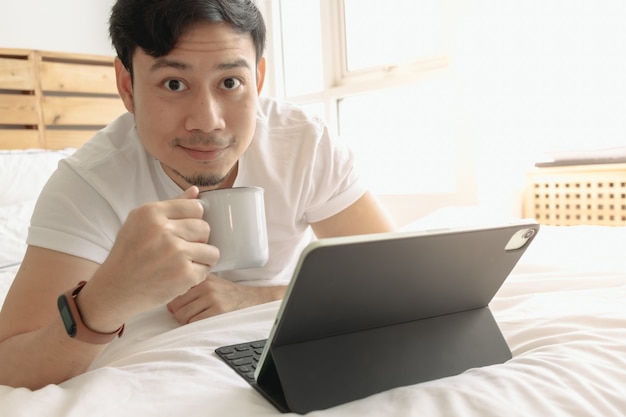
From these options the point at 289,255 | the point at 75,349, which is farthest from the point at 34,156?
the point at 75,349

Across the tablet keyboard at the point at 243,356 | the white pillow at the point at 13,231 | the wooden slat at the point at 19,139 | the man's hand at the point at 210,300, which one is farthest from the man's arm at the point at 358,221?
the wooden slat at the point at 19,139

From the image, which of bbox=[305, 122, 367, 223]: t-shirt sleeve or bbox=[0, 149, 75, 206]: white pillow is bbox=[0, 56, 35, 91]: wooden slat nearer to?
bbox=[0, 149, 75, 206]: white pillow

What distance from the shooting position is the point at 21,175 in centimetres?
211

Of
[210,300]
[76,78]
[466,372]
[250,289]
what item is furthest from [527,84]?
[76,78]

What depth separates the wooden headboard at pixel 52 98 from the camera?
253 centimetres

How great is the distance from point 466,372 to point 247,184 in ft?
2.18

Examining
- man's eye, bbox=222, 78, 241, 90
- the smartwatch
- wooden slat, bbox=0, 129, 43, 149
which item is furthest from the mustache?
wooden slat, bbox=0, 129, 43, 149

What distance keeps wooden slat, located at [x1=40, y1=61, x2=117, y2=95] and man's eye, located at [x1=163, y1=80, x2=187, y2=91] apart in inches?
77.7

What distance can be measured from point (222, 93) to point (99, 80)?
2089 mm

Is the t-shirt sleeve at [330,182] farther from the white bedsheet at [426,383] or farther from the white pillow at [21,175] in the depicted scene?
the white pillow at [21,175]

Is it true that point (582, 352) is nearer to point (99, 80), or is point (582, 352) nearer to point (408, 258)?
point (408, 258)

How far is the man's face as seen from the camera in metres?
0.96

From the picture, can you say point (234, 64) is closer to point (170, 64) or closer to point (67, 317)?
point (170, 64)

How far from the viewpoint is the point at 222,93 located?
1015mm
